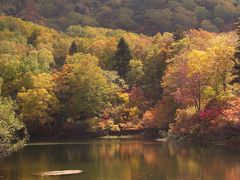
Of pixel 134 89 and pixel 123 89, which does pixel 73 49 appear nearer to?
pixel 123 89

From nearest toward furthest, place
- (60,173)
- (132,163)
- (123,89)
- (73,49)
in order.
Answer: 1. (60,173)
2. (132,163)
3. (123,89)
4. (73,49)

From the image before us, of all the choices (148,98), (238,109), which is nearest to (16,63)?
(148,98)

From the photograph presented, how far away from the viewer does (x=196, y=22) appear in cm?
15325

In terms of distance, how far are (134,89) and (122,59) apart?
11.6 metres

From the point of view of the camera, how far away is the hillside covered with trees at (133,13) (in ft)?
503

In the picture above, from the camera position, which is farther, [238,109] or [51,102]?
[51,102]

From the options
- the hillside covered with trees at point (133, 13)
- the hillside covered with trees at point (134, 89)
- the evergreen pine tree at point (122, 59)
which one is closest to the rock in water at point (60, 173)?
the hillside covered with trees at point (134, 89)

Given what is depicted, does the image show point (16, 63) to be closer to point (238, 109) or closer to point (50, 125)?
point (50, 125)

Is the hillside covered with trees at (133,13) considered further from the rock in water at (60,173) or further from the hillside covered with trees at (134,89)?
the rock in water at (60,173)

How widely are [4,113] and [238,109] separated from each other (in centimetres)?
2670

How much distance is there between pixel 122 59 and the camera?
93.6 m

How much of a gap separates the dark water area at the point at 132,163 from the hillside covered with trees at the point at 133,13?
319 feet

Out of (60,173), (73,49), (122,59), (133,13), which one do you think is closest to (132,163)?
(60,173)

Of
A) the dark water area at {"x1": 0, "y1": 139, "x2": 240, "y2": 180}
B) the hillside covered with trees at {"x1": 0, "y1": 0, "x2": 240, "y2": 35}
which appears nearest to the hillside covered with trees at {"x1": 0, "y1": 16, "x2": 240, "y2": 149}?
the dark water area at {"x1": 0, "y1": 139, "x2": 240, "y2": 180}
